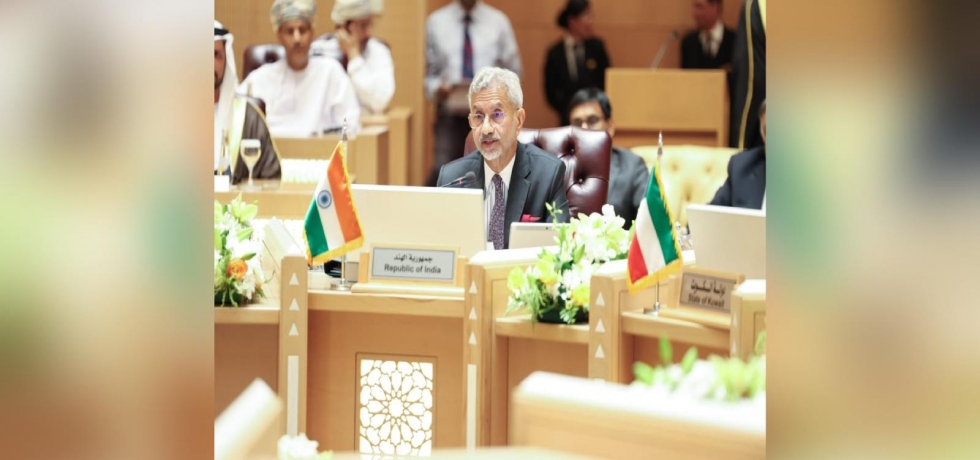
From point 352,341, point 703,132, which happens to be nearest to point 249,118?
point 352,341

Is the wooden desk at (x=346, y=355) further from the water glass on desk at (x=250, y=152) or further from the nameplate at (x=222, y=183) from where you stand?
the water glass on desk at (x=250, y=152)

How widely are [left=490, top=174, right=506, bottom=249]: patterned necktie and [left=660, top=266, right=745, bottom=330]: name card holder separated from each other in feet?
2.41

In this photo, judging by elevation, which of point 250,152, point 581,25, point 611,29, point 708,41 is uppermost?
point 611,29

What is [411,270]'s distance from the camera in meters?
3.57

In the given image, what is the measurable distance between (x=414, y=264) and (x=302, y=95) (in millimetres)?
3578

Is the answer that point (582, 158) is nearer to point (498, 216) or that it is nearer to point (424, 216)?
point (498, 216)

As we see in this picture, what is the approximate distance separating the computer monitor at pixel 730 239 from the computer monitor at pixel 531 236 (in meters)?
0.53

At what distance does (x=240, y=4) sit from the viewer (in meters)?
8.81

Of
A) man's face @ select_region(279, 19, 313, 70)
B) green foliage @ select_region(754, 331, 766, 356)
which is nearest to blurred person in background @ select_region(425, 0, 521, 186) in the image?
man's face @ select_region(279, 19, 313, 70)

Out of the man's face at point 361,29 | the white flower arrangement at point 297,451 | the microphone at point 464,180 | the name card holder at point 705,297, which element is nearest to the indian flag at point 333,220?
the microphone at point 464,180

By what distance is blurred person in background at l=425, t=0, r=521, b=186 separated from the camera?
8.27 m

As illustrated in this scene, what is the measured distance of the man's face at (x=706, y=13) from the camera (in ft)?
29.2

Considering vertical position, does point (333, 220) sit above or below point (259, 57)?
below

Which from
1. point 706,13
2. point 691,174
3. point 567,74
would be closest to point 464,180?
point 691,174
